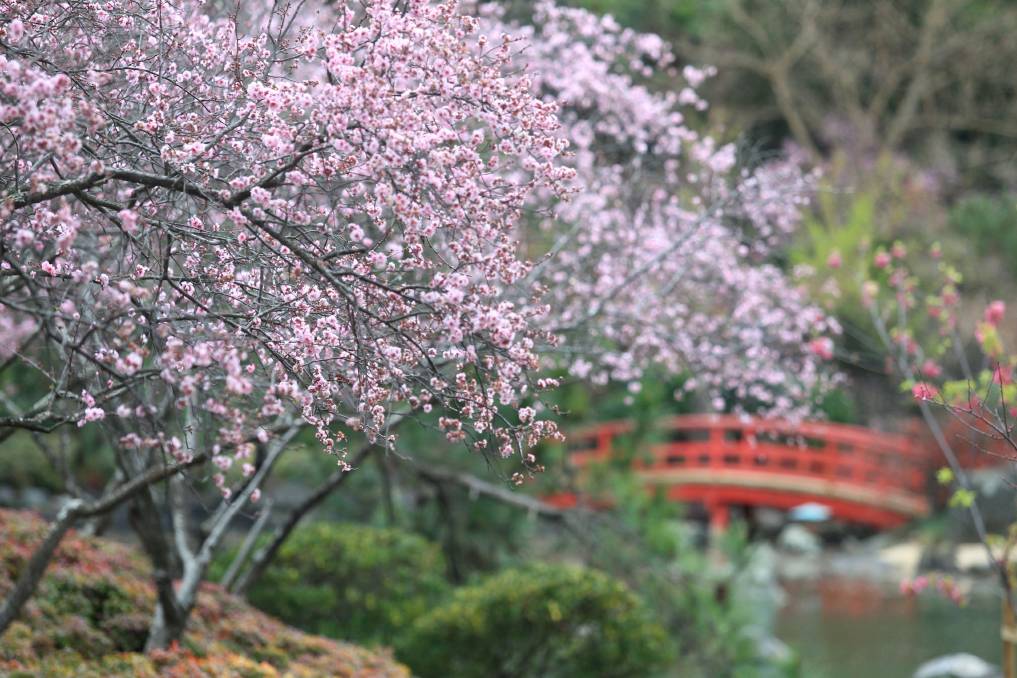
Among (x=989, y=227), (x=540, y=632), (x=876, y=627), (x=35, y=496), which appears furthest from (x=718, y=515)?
(x=540, y=632)

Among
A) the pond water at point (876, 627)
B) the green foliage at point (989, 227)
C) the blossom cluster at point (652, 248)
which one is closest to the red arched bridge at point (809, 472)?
the pond water at point (876, 627)

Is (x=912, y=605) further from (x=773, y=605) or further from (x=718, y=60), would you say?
(x=718, y=60)

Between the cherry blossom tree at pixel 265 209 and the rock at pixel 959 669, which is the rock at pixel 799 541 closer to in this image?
the rock at pixel 959 669

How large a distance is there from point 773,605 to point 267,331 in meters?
14.2

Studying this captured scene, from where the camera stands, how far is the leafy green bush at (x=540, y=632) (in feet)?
25.1

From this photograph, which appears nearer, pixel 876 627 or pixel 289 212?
pixel 289 212

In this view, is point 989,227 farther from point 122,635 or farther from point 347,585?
point 122,635

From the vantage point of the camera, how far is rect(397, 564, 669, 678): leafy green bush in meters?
7.64

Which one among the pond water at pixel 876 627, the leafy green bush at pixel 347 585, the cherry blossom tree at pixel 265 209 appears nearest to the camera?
the cherry blossom tree at pixel 265 209

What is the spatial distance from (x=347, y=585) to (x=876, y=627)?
9790 mm

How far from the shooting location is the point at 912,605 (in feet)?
57.2

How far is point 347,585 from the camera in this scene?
8.45m

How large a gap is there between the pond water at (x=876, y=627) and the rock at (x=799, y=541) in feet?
4.50

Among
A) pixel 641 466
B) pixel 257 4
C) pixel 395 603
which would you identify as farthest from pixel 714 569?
pixel 257 4
